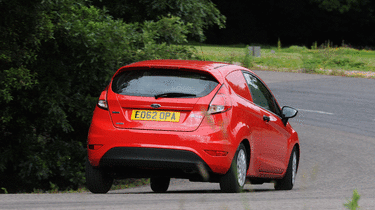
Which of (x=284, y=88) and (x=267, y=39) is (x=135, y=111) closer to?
(x=284, y=88)

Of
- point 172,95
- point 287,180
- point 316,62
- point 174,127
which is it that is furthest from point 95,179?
point 316,62

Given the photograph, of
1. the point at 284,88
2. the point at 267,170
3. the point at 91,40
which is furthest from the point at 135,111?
the point at 284,88

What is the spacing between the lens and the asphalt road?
202 inches

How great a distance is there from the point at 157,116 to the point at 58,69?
522 cm

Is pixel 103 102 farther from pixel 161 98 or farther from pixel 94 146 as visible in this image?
pixel 161 98

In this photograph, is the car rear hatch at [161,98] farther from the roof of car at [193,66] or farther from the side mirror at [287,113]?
the side mirror at [287,113]

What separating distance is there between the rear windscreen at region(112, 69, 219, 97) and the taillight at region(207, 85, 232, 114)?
0.11 meters

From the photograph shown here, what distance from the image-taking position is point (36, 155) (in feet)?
36.9

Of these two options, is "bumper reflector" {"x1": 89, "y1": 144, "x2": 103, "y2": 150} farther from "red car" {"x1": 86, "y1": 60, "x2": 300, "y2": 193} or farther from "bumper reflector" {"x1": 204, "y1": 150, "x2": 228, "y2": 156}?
"bumper reflector" {"x1": 204, "y1": 150, "x2": 228, "y2": 156}

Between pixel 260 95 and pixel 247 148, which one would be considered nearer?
pixel 247 148

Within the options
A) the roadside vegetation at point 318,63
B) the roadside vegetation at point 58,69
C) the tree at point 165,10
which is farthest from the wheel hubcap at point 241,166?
the roadside vegetation at point 318,63

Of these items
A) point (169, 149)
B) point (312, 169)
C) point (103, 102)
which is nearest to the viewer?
point (312, 169)

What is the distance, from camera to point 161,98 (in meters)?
6.26

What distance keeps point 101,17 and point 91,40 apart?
0.89 m
